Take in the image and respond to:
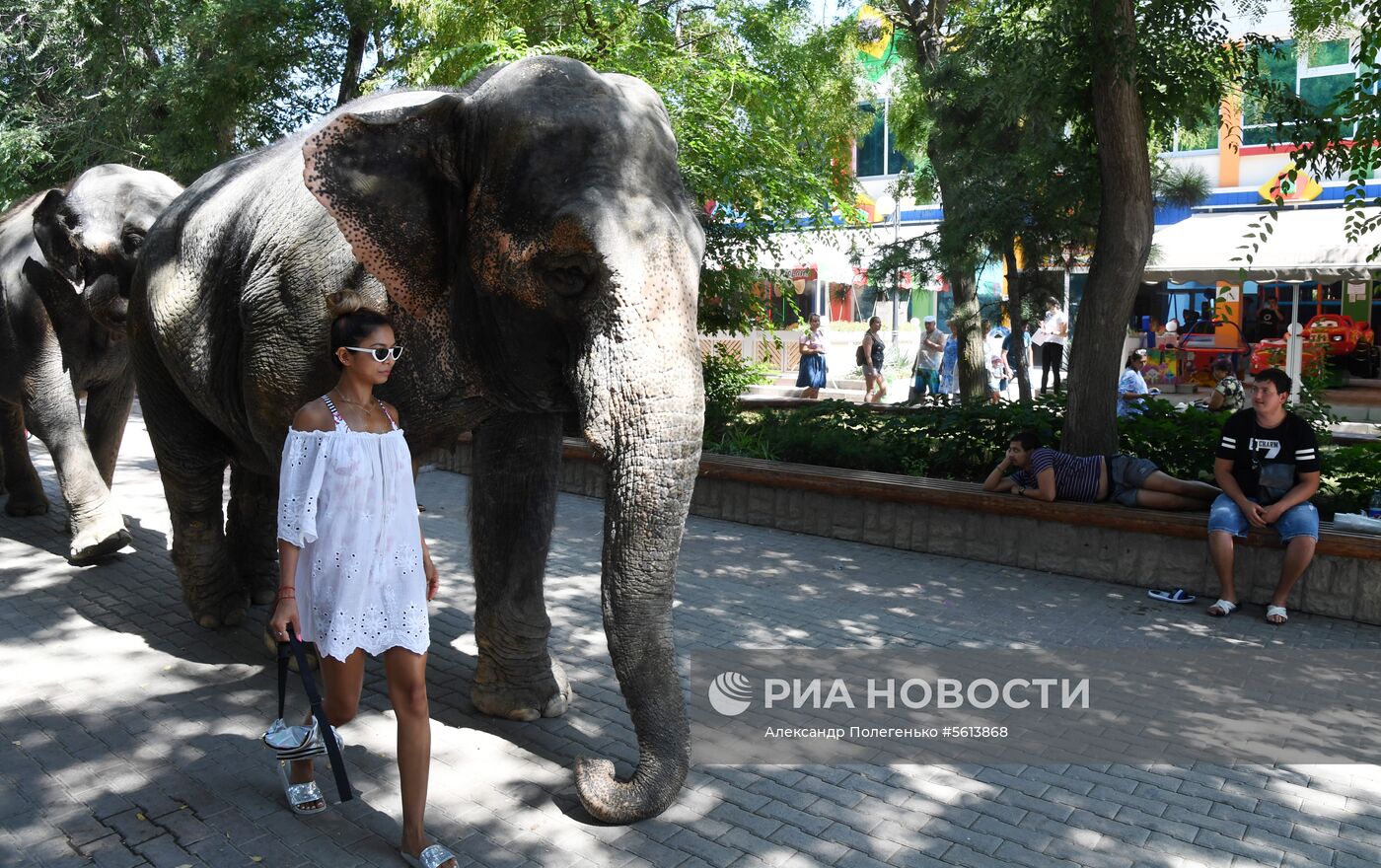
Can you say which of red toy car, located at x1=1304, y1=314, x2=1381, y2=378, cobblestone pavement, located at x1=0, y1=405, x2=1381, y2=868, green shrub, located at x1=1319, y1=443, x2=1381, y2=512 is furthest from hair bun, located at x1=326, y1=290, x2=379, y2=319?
red toy car, located at x1=1304, y1=314, x2=1381, y2=378

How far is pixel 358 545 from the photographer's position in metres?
3.77

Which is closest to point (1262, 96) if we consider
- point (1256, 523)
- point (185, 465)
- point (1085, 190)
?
point (1085, 190)

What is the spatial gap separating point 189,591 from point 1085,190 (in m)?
9.26

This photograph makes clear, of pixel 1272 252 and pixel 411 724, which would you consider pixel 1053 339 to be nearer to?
pixel 1272 252

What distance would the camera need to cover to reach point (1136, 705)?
5.71 metres

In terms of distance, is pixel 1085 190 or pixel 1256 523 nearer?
pixel 1256 523

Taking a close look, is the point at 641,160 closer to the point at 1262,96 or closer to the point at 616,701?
the point at 616,701

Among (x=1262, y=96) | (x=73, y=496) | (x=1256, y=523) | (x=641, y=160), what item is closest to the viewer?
(x=641, y=160)

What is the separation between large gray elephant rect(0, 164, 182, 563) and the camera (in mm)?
7520

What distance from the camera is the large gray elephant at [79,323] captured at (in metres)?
7.52

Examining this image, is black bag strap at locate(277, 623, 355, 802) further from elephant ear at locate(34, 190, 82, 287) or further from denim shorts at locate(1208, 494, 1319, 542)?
denim shorts at locate(1208, 494, 1319, 542)

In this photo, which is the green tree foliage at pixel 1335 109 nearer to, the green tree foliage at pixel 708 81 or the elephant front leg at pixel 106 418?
the green tree foliage at pixel 708 81

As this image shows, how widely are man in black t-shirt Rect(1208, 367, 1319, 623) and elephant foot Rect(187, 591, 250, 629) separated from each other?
5825mm

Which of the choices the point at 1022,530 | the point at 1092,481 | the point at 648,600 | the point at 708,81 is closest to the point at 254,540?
the point at 648,600
